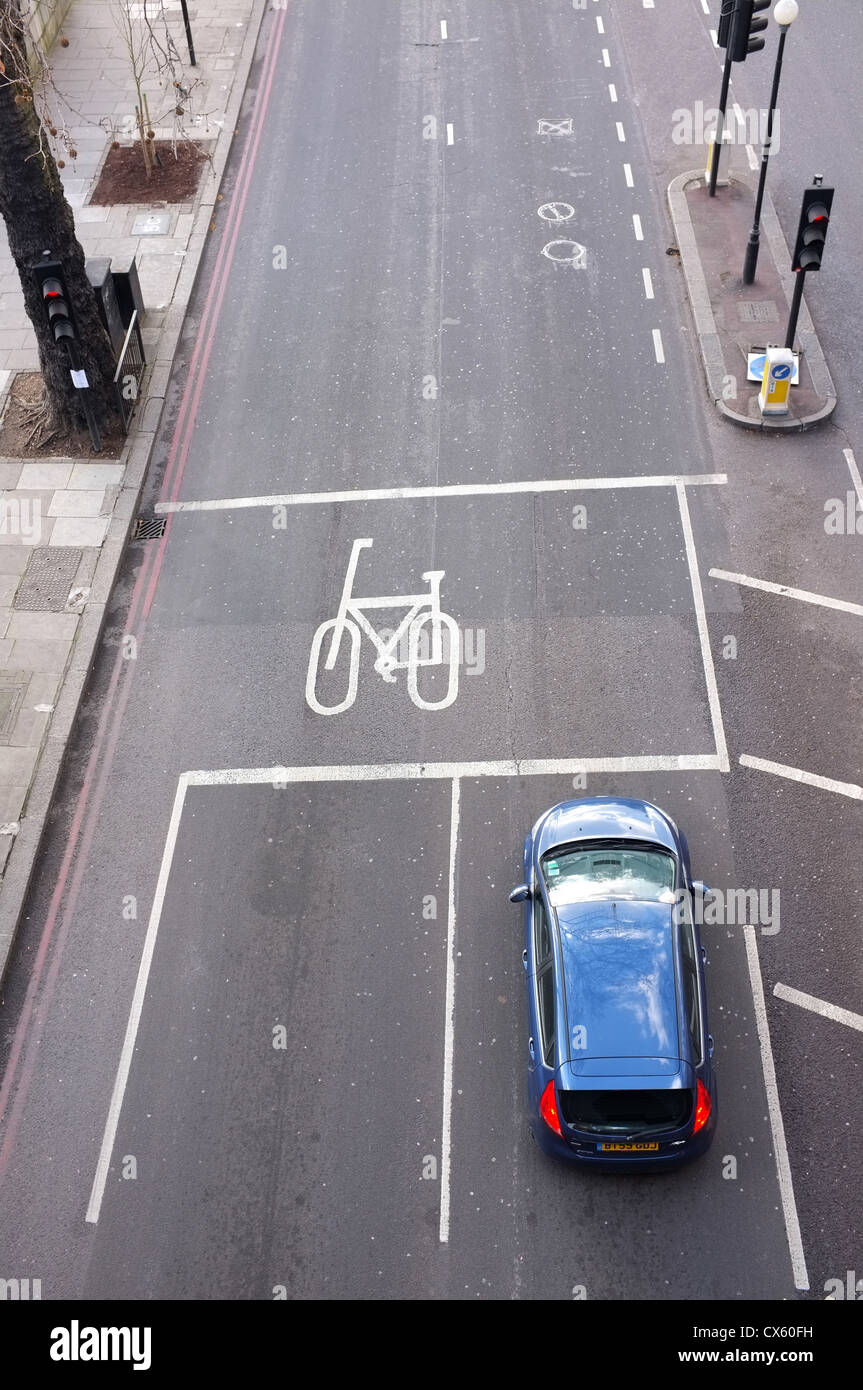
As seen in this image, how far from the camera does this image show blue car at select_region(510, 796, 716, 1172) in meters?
10.1

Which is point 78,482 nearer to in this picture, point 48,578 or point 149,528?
point 149,528

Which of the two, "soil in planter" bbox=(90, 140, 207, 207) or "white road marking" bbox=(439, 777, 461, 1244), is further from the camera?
"soil in planter" bbox=(90, 140, 207, 207)

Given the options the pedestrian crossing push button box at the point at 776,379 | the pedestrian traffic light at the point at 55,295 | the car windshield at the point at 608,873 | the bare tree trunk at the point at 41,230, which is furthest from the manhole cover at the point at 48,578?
the pedestrian crossing push button box at the point at 776,379

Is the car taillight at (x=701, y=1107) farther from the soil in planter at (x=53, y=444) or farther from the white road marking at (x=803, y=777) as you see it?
the soil in planter at (x=53, y=444)

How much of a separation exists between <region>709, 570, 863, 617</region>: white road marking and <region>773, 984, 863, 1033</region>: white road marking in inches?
205

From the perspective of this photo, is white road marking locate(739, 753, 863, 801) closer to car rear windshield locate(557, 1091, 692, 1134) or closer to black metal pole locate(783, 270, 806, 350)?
car rear windshield locate(557, 1091, 692, 1134)

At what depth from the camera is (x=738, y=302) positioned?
18.9 metres

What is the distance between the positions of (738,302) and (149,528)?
31.6 ft

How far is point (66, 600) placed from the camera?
15.8 meters

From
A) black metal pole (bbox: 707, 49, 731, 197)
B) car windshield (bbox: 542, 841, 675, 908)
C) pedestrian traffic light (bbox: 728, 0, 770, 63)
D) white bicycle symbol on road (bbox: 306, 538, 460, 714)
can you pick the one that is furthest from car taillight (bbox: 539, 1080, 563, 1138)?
black metal pole (bbox: 707, 49, 731, 197)

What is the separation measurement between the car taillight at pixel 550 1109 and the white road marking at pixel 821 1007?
9.07 feet

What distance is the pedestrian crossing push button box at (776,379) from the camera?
16.7 meters

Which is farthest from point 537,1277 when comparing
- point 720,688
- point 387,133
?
point 387,133
